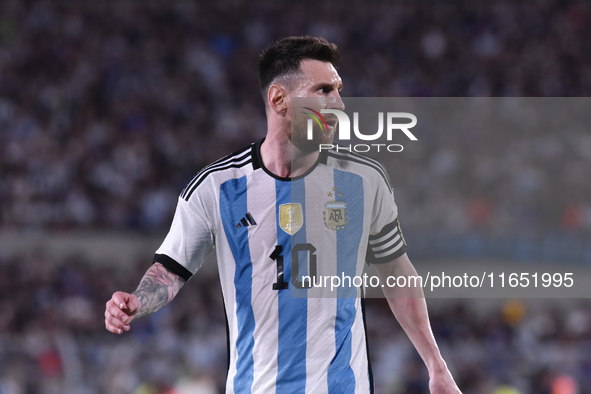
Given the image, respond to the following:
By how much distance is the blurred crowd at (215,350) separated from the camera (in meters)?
7.53

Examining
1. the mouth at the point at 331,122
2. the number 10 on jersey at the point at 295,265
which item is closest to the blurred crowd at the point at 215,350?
the number 10 on jersey at the point at 295,265

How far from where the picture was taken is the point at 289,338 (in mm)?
3051

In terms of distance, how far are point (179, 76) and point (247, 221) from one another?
10300 millimetres

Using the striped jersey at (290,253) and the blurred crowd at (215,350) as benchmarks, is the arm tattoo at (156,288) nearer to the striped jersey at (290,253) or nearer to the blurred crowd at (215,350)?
the striped jersey at (290,253)

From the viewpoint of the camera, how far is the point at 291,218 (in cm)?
317

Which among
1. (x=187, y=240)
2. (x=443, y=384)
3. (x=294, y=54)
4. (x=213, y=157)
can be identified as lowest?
(x=443, y=384)

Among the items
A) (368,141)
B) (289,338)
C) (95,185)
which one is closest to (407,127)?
(368,141)

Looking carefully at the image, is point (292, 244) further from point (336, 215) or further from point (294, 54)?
point (294, 54)

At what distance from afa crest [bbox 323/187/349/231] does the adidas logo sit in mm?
347

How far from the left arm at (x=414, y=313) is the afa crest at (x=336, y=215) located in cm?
30

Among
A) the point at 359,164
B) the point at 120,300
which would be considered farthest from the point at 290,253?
the point at 120,300

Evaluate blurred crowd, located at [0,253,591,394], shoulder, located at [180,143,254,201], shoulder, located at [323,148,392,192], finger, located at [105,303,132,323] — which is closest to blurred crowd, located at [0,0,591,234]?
blurred crowd, located at [0,253,591,394]

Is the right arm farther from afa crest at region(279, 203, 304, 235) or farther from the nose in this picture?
the nose

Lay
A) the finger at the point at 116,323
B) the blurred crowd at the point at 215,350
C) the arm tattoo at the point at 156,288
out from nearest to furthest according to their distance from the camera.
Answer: the finger at the point at 116,323 < the arm tattoo at the point at 156,288 < the blurred crowd at the point at 215,350
